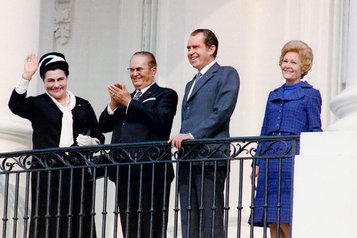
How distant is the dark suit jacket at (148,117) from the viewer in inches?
663

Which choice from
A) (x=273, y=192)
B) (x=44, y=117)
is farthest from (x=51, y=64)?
(x=273, y=192)

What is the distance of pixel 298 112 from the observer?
53.6 ft

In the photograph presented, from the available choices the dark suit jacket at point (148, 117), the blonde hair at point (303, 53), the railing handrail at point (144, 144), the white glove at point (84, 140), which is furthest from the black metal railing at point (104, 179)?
the blonde hair at point (303, 53)

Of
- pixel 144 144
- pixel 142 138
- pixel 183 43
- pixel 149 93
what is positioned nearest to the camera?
pixel 144 144

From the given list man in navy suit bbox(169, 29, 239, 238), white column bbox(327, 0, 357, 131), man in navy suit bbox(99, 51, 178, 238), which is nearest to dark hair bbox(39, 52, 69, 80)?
man in navy suit bbox(99, 51, 178, 238)

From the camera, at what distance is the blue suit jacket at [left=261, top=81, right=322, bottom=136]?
53.4 feet

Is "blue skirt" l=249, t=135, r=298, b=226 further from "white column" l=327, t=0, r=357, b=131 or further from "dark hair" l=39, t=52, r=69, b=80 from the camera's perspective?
"dark hair" l=39, t=52, r=69, b=80

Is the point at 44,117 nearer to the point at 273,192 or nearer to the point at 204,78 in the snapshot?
the point at 204,78

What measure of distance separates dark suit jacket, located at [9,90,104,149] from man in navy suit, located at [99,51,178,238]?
0.78ft

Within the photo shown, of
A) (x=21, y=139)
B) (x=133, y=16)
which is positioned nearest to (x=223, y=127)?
(x=21, y=139)

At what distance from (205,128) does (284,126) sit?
2.13 ft

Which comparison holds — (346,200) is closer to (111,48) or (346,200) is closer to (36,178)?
(36,178)

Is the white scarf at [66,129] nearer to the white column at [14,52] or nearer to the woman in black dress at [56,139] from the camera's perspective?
the woman in black dress at [56,139]

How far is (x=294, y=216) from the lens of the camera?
15734 mm
